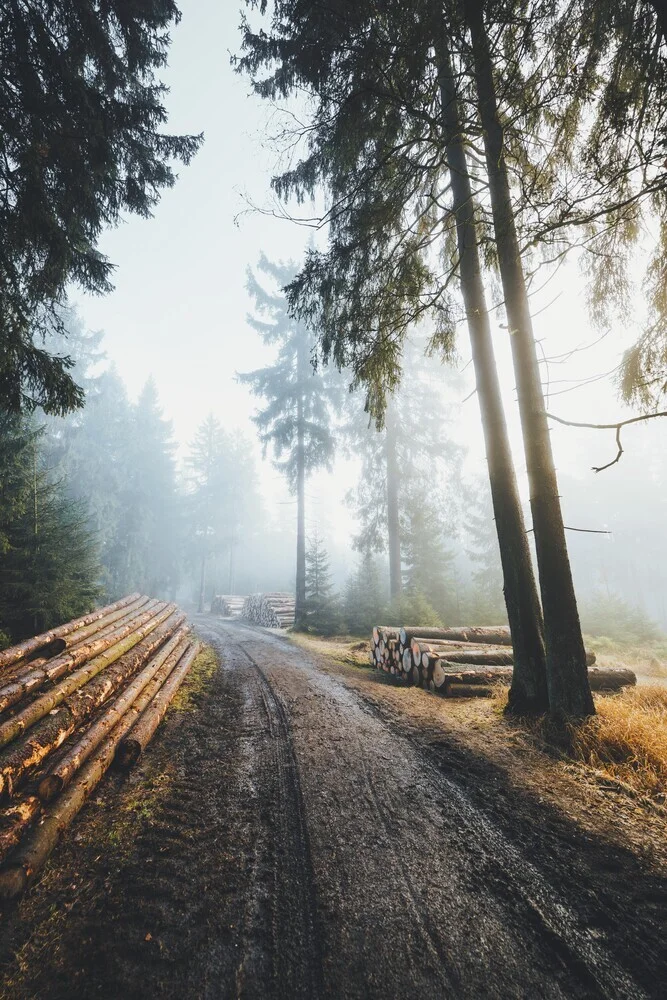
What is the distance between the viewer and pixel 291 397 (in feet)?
67.2

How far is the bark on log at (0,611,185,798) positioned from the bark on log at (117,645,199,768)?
1.66 feet

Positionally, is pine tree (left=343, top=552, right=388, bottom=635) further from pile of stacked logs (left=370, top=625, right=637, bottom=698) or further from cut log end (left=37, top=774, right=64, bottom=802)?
cut log end (left=37, top=774, right=64, bottom=802)

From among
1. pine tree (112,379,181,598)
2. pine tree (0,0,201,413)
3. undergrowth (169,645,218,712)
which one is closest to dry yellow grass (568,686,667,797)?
undergrowth (169,645,218,712)

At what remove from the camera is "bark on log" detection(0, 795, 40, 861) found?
2461 millimetres

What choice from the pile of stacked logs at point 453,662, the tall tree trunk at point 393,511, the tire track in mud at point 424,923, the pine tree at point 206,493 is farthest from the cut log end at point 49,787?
the pine tree at point 206,493

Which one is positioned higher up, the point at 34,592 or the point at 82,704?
the point at 34,592

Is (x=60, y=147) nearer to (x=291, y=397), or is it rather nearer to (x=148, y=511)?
(x=291, y=397)

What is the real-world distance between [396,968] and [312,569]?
15.2 meters

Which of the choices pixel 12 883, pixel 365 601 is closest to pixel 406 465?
pixel 365 601

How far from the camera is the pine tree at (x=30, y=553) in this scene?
7312mm

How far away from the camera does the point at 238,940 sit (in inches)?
78.7

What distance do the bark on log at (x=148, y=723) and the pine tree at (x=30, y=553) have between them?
9.88ft

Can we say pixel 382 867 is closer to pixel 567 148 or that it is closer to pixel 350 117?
pixel 567 148

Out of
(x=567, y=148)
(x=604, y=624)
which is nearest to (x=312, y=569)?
(x=604, y=624)
